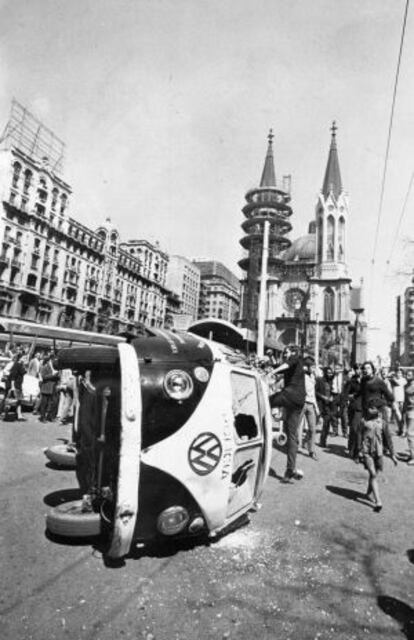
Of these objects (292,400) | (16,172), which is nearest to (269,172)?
(16,172)

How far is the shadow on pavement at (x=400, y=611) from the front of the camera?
3.01m

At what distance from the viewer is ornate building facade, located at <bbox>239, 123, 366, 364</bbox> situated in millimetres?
78188

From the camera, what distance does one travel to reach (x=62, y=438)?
382 inches

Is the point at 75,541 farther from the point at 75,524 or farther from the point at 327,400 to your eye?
the point at 327,400

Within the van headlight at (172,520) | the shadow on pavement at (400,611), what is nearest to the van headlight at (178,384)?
the van headlight at (172,520)

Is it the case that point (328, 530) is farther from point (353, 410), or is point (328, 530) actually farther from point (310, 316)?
point (310, 316)

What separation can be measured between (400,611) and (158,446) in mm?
2428

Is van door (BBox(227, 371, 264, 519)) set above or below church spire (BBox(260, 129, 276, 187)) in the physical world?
below

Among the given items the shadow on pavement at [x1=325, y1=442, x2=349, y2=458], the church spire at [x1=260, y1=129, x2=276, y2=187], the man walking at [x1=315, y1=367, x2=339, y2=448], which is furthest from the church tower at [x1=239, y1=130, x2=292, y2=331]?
the shadow on pavement at [x1=325, y1=442, x2=349, y2=458]

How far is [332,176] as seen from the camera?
9012 centimetres

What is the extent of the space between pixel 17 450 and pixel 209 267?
155145mm

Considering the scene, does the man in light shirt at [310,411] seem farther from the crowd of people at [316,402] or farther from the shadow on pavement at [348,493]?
the shadow on pavement at [348,493]

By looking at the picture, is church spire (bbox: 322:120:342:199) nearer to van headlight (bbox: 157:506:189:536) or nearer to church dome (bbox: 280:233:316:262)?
church dome (bbox: 280:233:316:262)

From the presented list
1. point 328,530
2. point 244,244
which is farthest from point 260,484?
A: point 244,244
